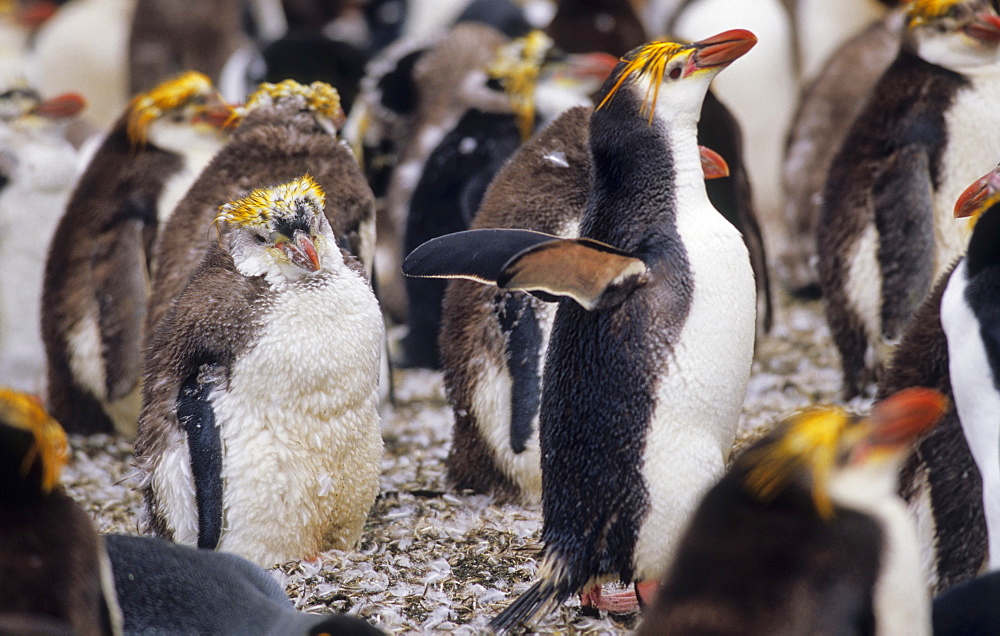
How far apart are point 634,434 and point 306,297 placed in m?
0.89

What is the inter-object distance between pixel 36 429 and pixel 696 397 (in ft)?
4.21

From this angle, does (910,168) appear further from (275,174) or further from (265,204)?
(265,204)

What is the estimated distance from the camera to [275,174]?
349 cm

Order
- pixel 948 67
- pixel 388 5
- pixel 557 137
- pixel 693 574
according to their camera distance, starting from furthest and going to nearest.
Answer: pixel 388 5
pixel 948 67
pixel 557 137
pixel 693 574

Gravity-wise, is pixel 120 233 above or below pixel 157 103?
below

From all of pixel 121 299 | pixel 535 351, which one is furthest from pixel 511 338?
pixel 121 299

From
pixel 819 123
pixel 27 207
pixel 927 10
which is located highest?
pixel 927 10

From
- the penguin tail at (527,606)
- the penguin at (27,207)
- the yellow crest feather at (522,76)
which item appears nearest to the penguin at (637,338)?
the penguin tail at (527,606)

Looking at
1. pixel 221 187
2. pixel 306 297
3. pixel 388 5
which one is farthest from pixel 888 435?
pixel 388 5

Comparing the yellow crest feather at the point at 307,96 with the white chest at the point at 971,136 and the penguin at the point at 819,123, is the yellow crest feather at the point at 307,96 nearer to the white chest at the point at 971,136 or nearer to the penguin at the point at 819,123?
the white chest at the point at 971,136

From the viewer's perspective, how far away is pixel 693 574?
183 cm

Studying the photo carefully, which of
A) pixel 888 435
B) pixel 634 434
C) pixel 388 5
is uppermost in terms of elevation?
pixel 888 435

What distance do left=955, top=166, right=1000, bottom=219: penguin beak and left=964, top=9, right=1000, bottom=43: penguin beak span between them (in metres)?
1.33

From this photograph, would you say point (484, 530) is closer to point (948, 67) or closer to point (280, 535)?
point (280, 535)
